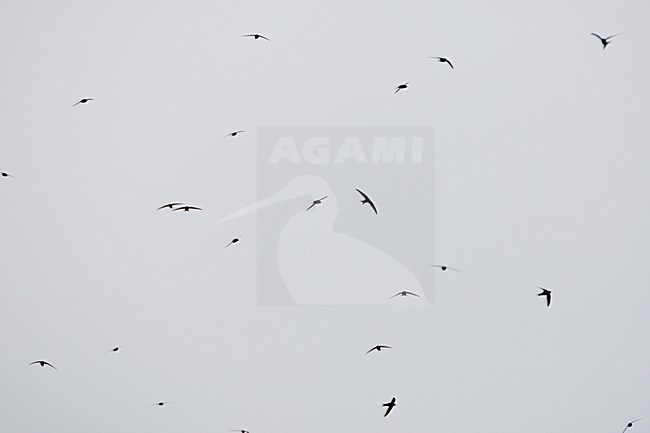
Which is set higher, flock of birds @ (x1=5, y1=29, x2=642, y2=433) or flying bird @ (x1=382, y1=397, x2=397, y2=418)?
flock of birds @ (x1=5, y1=29, x2=642, y2=433)

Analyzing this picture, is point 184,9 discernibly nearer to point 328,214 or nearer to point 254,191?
point 254,191

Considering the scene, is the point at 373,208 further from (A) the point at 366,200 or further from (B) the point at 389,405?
(B) the point at 389,405

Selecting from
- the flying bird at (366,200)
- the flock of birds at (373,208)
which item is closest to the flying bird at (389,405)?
the flock of birds at (373,208)

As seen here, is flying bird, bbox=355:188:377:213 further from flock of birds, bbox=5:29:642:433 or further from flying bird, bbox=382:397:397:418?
flying bird, bbox=382:397:397:418

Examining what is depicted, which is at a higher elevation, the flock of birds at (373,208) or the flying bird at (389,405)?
the flock of birds at (373,208)

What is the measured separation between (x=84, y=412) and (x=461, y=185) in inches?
55.2

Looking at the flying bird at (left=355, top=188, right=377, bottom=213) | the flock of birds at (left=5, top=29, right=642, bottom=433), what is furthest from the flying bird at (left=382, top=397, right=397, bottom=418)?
the flying bird at (left=355, top=188, right=377, bottom=213)

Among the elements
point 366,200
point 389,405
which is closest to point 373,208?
point 366,200

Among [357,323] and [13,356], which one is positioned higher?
[357,323]

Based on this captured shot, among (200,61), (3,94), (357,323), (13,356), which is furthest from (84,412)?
(200,61)

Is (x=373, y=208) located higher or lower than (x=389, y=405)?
higher

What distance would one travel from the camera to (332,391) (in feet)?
6.00

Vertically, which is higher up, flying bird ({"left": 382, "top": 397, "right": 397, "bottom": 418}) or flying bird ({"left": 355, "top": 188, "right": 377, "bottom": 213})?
flying bird ({"left": 355, "top": 188, "right": 377, "bottom": 213})

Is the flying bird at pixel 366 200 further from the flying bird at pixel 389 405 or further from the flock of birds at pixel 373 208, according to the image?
the flying bird at pixel 389 405
